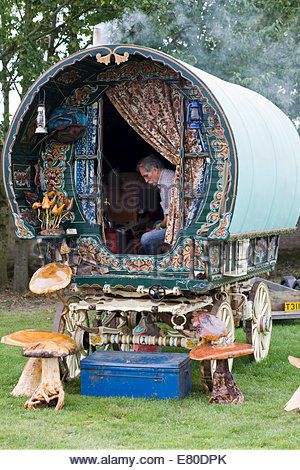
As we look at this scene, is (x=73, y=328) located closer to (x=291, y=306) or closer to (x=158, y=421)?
(x=158, y=421)

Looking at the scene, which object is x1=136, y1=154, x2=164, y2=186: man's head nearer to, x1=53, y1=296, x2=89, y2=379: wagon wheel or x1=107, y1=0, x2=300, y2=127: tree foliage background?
x1=53, y1=296, x2=89, y2=379: wagon wheel

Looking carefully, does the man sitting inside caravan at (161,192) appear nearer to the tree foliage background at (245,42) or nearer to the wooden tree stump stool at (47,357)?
the wooden tree stump stool at (47,357)

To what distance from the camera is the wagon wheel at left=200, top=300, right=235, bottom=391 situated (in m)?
7.94

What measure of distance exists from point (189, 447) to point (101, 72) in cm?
394

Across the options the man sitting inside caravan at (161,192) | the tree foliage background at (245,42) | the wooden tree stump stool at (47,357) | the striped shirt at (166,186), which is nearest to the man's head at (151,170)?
the man sitting inside caravan at (161,192)

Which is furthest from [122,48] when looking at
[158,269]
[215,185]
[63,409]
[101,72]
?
[63,409]

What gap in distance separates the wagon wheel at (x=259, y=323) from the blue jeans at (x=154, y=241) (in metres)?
1.46

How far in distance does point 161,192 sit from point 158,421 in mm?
2696

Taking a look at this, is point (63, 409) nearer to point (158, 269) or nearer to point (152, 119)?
point (158, 269)

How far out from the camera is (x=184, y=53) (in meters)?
16.1

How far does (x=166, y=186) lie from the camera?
898 centimetres

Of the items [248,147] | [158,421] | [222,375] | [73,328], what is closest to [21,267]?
[73,328]

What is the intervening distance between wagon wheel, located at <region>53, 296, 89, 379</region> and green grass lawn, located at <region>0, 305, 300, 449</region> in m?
0.23

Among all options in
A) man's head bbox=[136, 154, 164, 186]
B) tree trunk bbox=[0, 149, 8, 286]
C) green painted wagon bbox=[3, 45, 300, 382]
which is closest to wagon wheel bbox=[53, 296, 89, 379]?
green painted wagon bbox=[3, 45, 300, 382]
